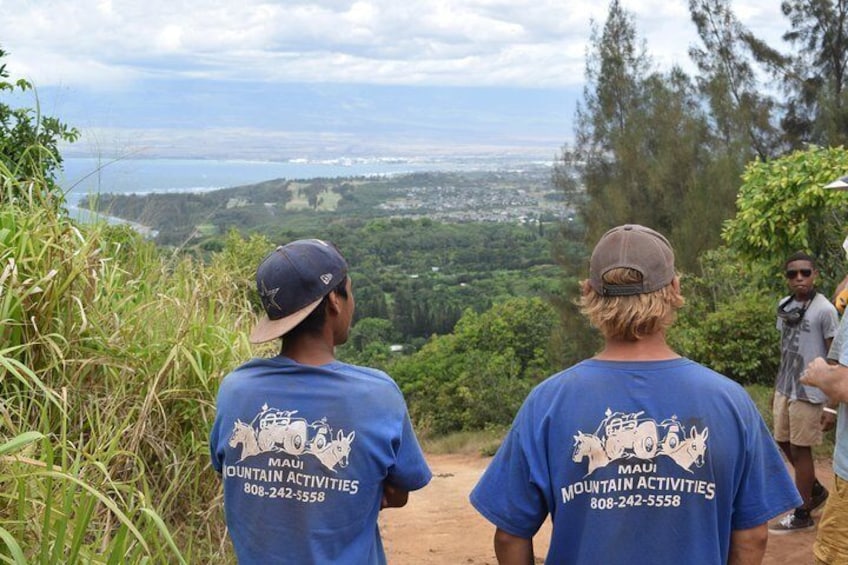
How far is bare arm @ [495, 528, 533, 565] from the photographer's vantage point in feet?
7.58

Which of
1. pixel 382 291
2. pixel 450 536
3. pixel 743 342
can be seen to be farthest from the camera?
pixel 382 291

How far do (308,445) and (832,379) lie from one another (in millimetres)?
1861

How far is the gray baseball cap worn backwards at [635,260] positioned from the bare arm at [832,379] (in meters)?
1.16

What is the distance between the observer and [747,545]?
2.30 meters

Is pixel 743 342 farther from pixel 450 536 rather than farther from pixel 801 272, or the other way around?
pixel 801 272

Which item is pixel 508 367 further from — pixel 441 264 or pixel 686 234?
pixel 441 264

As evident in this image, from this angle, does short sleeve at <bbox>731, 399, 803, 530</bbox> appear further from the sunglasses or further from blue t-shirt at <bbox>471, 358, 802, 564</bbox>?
the sunglasses

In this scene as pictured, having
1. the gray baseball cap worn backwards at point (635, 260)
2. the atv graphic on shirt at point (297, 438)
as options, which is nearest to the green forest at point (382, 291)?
the atv graphic on shirt at point (297, 438)

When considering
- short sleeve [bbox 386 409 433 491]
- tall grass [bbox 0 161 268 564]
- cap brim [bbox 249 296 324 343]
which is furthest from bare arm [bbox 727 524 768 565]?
tall grass [bbox 0 161 268 564]

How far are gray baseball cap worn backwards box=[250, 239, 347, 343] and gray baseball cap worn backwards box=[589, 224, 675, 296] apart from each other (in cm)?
68

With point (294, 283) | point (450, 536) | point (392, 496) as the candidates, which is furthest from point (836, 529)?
point (450, 536)

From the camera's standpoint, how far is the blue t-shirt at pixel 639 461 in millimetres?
2160

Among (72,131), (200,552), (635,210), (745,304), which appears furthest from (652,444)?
(635,210)

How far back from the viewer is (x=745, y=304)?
11.8 meters
